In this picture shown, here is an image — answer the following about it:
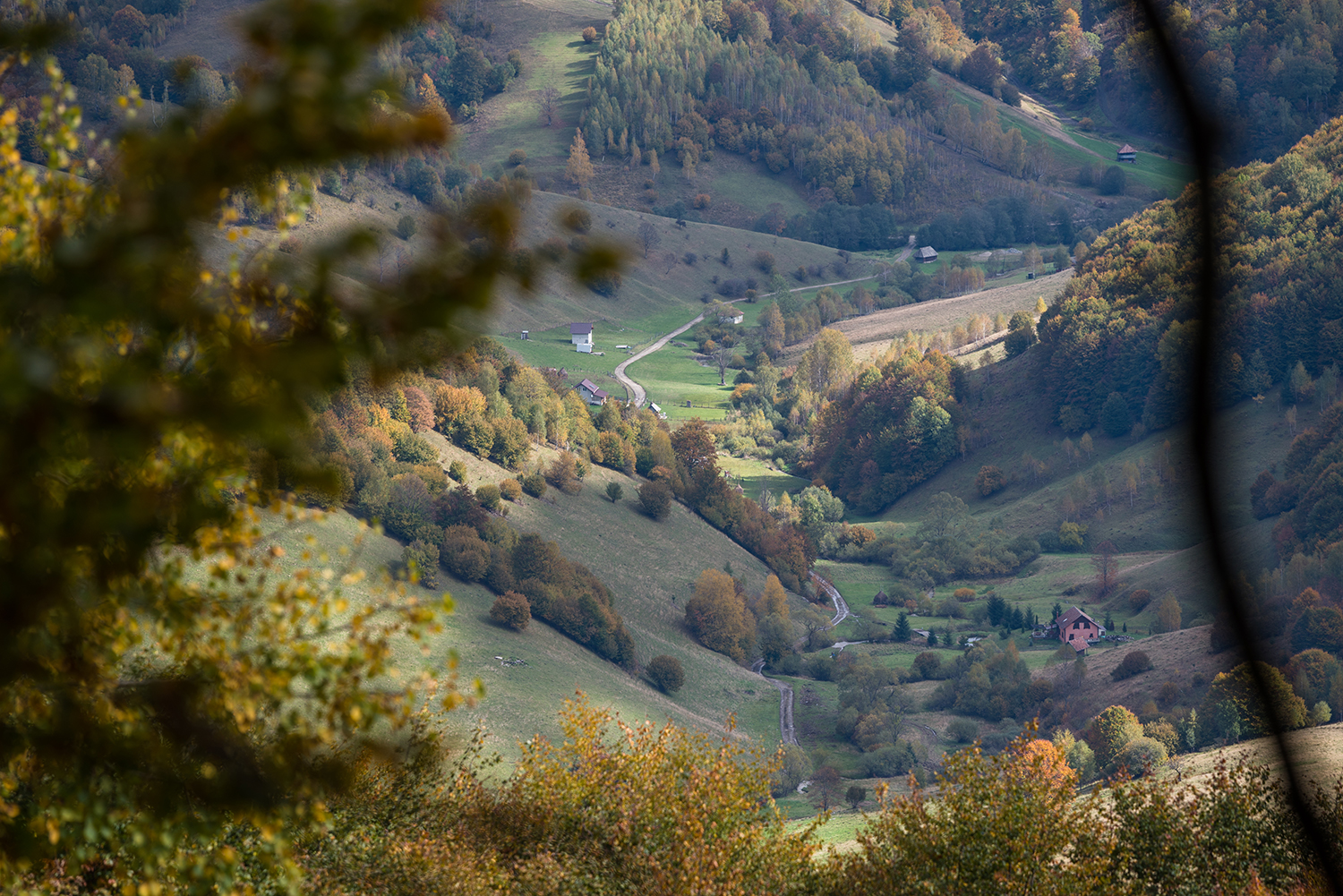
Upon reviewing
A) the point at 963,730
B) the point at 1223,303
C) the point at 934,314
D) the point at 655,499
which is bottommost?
the point at 934,314

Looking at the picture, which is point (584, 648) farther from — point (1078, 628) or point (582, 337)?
point (582, 337)

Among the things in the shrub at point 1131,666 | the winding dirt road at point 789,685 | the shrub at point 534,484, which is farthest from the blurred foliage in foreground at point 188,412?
the shrub at point 534,484

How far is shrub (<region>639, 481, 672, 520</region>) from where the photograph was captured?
89.0 metres

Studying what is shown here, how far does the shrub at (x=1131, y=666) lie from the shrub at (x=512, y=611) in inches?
1389

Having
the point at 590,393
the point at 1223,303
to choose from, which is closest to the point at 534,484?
the point at 590,393

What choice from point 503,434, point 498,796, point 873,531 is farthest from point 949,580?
point 498,796

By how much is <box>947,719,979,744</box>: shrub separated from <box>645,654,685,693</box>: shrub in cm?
1683

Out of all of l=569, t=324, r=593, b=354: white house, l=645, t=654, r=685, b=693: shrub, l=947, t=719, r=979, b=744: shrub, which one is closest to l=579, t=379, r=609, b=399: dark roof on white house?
l=569, t=324, r=593, b=354: white house

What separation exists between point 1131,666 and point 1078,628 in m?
8.11

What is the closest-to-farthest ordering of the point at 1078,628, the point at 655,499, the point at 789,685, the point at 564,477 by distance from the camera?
1. the point at 1078,628
2. the point at 789,685
3. the point at 564,477
4. the point at 655,499

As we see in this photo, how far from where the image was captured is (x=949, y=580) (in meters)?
91.1

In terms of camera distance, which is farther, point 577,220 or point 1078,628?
point 1078,628

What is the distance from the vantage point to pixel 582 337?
144 metres

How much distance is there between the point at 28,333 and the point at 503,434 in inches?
3255
